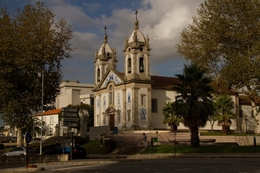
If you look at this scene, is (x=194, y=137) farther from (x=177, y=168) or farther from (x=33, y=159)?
(x=177, y=168)

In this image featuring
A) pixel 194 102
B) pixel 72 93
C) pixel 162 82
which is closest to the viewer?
pixel 194 102

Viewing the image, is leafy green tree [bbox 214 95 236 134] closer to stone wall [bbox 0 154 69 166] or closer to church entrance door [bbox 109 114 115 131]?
church entrance door [bbox 109 114 115 131]

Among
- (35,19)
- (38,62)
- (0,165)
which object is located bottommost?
(0,165)

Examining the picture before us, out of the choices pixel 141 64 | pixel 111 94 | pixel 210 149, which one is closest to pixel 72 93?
pixel 111 94

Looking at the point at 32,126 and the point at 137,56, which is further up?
the point at 137,56

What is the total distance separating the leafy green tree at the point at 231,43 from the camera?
44875mm

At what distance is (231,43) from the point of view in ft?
155

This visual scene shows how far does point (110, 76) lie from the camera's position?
65.3m

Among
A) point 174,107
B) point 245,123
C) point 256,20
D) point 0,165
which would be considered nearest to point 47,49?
point 174,107

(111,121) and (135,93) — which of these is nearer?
(135,93)

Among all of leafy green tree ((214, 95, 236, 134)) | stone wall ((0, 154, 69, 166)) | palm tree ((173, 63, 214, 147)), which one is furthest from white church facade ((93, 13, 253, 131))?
stone wall ((0, 154, 69, 166))

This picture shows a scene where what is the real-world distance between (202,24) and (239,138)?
1497 cm

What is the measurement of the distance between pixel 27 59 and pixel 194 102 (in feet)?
50.8

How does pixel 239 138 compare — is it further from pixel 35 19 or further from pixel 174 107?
pixel 35 19
